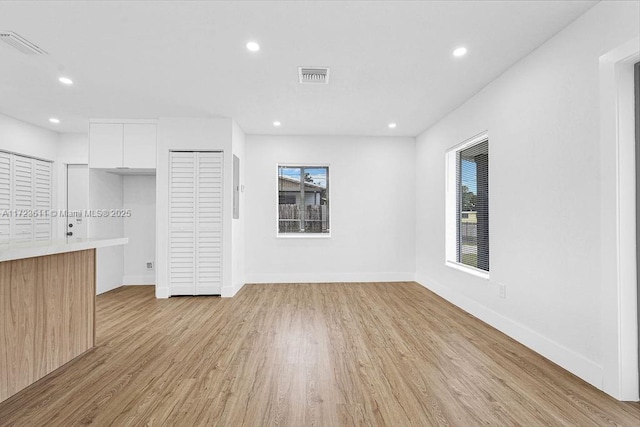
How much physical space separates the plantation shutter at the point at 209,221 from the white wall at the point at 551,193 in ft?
11.9

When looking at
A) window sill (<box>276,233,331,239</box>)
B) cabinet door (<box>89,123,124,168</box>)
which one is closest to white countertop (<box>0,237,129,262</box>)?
cabinet door (<box>89,123,124,168</box>)

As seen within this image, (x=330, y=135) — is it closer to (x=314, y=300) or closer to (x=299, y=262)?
(x=299, y=262)

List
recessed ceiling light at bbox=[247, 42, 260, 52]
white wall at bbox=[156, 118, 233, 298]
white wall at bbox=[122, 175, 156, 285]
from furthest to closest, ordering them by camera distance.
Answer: white wall at bbox=[122, 175, 156, 285], white wall at bbox=[156, 118, 233, 298], recessed ceiling light at bbox=[247, 42, 260, 52]

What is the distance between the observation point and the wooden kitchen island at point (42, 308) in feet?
6.91

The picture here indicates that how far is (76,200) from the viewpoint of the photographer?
220 inches

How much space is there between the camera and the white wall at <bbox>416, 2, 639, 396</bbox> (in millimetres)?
2312

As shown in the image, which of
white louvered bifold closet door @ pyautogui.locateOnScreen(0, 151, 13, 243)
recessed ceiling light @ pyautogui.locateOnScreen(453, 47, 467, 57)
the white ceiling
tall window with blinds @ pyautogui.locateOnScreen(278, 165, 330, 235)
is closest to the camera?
the white ceiling

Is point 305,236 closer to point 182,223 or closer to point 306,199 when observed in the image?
point 306,199

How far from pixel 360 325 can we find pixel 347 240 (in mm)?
2523

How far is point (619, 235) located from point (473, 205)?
2.21 metres

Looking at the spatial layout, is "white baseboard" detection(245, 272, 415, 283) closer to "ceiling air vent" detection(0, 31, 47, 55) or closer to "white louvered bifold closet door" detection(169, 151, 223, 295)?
"white louvered bifold closet door" detection(169, 151, 223, 295)

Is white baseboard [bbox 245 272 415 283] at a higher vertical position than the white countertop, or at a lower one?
lower

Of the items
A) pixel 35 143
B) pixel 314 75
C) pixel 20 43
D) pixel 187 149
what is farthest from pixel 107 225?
pixel 314 75

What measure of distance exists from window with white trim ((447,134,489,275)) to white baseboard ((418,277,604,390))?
0.48 metres
